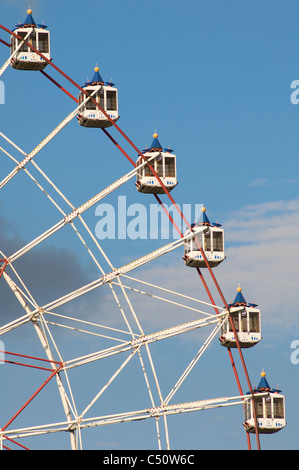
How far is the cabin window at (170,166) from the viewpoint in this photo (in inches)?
3371

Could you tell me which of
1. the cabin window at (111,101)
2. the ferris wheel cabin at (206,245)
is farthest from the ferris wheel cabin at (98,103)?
the ferris wheel cabin at (206,245)

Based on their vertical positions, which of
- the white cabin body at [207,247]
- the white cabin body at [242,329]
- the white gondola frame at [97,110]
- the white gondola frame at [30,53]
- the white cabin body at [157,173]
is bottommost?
the white cabin body at [242,329]

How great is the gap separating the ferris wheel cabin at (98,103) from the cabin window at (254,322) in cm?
1054

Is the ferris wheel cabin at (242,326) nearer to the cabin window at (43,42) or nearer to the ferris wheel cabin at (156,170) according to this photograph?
the ferris wheel cabin at (156,170)

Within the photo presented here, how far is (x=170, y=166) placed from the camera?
281 feet

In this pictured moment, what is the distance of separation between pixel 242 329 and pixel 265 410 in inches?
145

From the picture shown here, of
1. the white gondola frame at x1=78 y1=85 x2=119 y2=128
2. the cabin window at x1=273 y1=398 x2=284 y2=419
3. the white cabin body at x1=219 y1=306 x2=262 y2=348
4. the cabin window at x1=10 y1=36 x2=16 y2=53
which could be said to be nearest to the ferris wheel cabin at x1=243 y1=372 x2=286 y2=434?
the cabin window at x1=273 y1=398 x2=284 y2=419

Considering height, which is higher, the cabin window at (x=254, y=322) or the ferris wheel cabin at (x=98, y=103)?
the ferris wheel cabin at (x=98, y=103)

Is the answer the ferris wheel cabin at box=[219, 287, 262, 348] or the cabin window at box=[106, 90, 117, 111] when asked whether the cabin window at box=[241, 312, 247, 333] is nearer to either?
the ferris wheel cabin at box=[219, 287, 262, 348]

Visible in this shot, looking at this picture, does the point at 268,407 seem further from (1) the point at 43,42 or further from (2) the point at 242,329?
(1) the point at 43,42

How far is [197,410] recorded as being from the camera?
8244cm

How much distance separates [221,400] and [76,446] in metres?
6.57

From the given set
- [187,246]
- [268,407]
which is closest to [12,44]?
[187,246]
